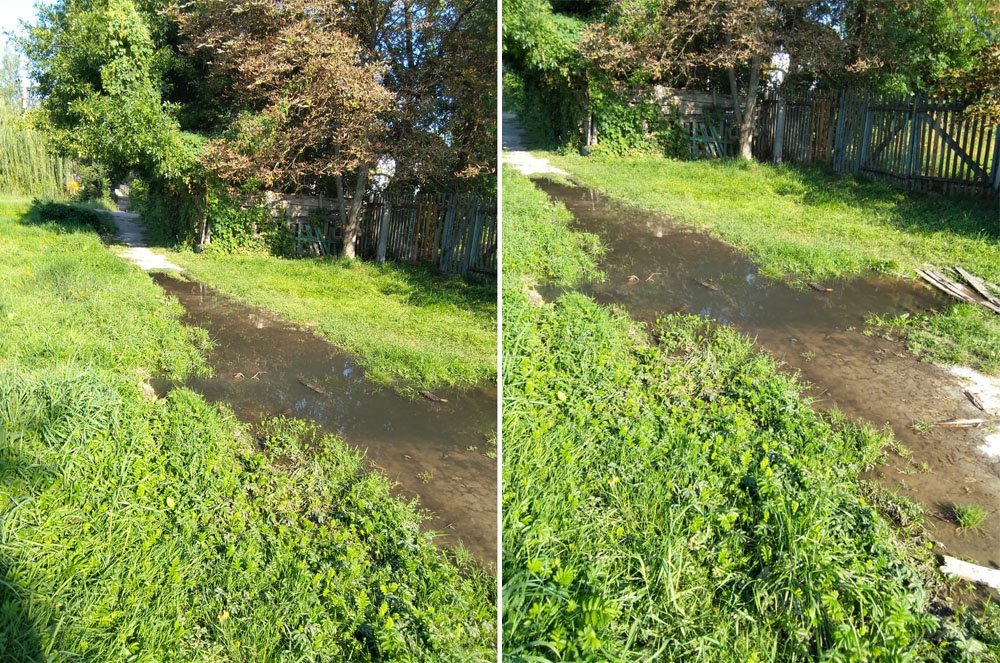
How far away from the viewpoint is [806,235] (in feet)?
10.2

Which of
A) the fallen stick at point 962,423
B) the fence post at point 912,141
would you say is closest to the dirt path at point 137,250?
the fallen stick at point 962,423

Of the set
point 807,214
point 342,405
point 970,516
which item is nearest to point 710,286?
point 807,214

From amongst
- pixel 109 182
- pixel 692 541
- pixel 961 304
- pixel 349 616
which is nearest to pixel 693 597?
pixel 692 541

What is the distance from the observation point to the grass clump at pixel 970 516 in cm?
194

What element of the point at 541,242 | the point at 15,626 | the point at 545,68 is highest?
the point at 545,68

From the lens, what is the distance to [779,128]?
331cm

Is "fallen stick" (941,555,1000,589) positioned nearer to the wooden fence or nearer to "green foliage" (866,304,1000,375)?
"green foliage" (866,304,1000,375)

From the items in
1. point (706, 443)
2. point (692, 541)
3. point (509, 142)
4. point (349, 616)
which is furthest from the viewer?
point (509, 142)

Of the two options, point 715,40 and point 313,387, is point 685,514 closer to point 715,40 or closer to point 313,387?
point 313,387

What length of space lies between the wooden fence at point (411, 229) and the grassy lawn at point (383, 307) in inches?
1.9

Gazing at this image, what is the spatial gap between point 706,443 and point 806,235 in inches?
54.4

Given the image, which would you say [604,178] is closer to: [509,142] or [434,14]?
[509,142]

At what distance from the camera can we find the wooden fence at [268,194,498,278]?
6.93 ft

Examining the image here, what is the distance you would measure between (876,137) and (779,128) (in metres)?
0.46
